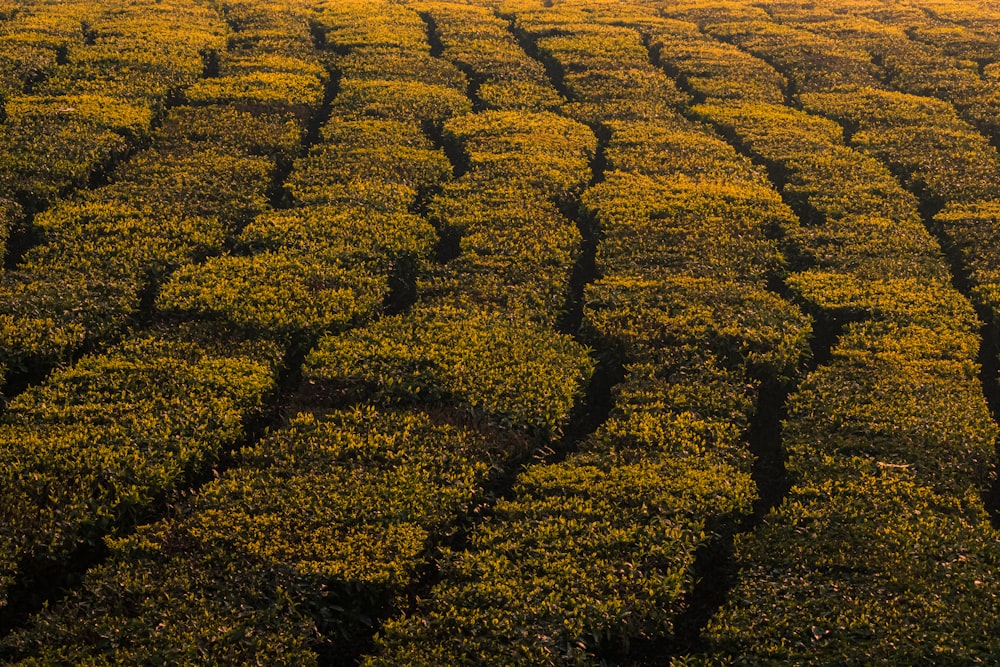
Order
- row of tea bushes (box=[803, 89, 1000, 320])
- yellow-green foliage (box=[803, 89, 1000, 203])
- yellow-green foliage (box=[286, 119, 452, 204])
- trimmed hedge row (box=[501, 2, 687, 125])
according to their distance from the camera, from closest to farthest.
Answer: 1. row of tea bushes (box=[803, 89, 1000, 320])
2. yellow-green foliage (box=[286, 119, 452, 204])
3. yellow-green foliage (box=[803, 89, 1000, 203])
4. trimmed hedge row (box=[501, 2, 687, 125])

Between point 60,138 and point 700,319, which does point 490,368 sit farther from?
point 60,138

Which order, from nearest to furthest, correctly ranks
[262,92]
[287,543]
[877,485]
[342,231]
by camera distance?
[287,543], [877,485], [342,231], [262,92]

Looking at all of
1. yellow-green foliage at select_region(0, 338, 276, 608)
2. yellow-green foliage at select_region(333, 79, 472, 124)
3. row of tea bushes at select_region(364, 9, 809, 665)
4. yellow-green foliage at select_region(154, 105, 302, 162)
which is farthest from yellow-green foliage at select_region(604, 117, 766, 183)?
yellow-green foliage at select_region(0, 338, 276, 608)

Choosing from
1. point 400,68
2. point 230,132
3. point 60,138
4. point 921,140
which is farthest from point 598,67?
point 60,138

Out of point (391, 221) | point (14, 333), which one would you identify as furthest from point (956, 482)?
point (14, 333)

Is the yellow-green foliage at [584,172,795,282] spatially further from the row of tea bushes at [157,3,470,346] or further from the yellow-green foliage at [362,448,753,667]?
the yellow-green foliage at [362,448,753,667]

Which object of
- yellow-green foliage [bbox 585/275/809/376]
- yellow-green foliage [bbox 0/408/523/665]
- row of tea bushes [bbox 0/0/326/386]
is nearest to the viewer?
yellow-green foliage [bbox 0/408/523/665]

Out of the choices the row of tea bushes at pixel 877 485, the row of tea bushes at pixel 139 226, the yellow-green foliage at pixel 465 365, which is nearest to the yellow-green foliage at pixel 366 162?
the row of tea bushes at pixel 139 226
